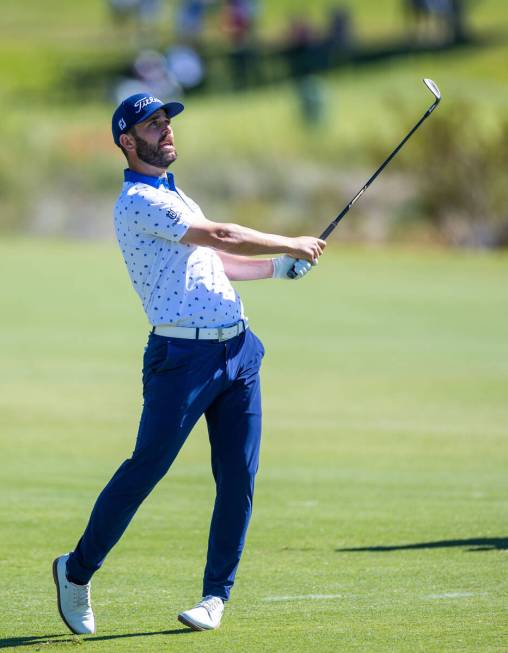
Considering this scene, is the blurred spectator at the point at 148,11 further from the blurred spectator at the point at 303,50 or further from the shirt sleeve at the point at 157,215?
the shirt sleeve at the point at 157,215

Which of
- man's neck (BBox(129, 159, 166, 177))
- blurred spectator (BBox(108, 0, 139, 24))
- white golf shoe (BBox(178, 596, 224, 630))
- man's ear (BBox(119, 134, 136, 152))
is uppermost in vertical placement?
blurred spectator (BBox(108, 0, 139, 24))

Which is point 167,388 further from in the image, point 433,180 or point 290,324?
point 433,180

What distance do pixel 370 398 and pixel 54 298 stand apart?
38.7ft

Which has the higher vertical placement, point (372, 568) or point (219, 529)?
point (219, 529)

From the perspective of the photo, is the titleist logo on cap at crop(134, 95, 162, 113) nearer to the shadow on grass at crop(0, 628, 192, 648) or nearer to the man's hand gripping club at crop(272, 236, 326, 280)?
the man's hand gripping club at crop(272, 236, 326, 280)

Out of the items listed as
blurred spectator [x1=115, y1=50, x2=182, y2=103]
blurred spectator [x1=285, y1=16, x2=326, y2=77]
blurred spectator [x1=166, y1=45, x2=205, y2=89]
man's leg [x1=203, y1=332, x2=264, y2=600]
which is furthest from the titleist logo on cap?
blurred spectator [x1=285, y1=16, x2=326, y2=77]

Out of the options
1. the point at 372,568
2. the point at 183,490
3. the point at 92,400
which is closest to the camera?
the point at 372,568

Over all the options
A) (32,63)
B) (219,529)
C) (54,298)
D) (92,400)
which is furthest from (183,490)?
(32,63)

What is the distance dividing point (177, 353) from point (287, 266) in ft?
2.30

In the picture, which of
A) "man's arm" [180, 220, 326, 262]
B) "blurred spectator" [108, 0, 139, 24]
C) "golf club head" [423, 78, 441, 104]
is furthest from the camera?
"blurred spectator" [108, 0, 139, 24]

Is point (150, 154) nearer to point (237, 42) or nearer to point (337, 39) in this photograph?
point (337, 39)

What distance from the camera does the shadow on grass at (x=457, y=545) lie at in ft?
27.1

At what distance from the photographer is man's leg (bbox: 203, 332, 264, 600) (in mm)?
6523

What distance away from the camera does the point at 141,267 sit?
641 centimetres
